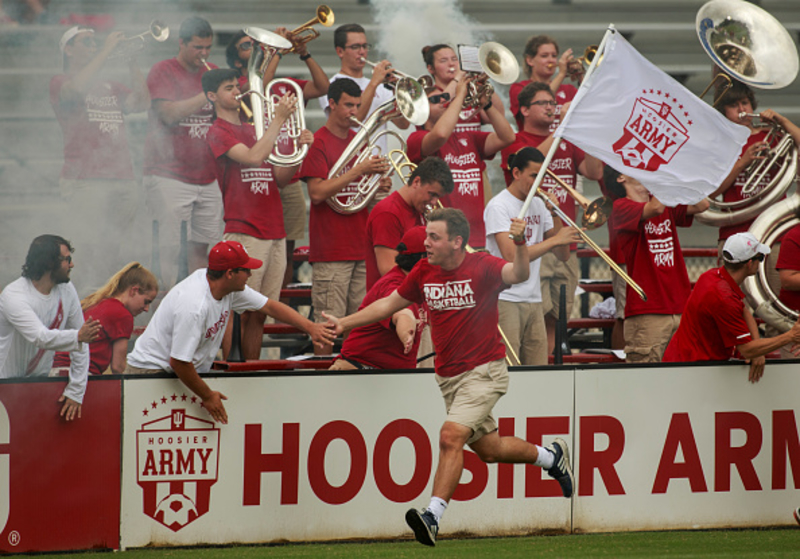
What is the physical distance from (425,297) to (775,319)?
3011 millimetres

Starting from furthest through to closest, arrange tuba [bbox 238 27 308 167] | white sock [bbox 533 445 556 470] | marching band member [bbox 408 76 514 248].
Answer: marching band member [bbox 408 76 514 248] → tuba [bbox 238 27 308 167] → white sock [bbox 533 445 556 470]

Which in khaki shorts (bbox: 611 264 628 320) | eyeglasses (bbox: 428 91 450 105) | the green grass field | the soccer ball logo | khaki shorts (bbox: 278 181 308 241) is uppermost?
eyeglasses (bbox: 428 91 450 105)

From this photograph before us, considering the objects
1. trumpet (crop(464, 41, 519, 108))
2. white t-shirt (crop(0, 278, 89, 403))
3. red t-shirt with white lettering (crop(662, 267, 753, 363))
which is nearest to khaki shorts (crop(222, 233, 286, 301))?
white t-shirt (crop(0, 278, 89, 403))

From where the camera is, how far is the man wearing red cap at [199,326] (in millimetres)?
5500

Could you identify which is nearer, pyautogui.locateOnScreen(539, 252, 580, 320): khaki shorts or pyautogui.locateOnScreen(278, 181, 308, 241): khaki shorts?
pyautogui.locateOnScreen(539, 252, 580, 320): khaki shorts

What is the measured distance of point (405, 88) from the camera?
7.54 metres

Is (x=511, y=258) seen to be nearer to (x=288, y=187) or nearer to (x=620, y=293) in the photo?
(x=620, y=293)

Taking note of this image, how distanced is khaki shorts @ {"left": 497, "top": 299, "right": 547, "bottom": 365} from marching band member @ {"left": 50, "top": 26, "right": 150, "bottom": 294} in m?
2.60

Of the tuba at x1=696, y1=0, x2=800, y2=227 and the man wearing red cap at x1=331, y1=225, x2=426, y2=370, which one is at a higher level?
the tuba at x1=696, y1=0, x2=800, y2=227

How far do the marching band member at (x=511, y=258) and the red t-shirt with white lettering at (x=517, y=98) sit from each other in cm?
104

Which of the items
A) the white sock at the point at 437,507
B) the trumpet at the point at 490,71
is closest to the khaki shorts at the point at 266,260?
the trumpet at the point at 490,71

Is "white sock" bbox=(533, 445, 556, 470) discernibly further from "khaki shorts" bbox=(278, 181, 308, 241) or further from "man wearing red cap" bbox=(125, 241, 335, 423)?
"khaki shorts" bbox=(278, 181, 308, 241)

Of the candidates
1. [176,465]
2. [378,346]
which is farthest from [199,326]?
[378,346]

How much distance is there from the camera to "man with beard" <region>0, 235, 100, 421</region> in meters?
5.39
